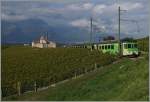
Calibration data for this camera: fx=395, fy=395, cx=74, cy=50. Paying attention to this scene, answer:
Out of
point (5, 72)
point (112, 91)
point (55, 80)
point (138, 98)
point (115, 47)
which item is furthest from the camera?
point (115, 47)

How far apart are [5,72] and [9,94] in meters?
11.3

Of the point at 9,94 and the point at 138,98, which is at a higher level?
the point at 138,98

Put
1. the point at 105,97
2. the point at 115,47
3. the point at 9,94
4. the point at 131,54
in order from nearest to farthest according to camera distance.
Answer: the point at 105,97
the point at 9,94
the point at 131,54
the point at 115,47

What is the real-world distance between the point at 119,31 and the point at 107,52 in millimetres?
4329

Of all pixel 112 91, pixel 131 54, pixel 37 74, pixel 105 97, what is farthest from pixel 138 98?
pixel 131 54

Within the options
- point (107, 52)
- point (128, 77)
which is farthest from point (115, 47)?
point (128, 77)

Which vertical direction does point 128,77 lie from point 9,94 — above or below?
above

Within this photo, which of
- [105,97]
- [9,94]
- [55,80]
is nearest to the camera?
[105,97]

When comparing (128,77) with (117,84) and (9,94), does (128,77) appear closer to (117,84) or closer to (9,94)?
(117,84)

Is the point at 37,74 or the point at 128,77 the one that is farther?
the point at 37,74

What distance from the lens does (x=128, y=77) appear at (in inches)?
658

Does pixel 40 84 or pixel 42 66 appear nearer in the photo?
pixel 40 84

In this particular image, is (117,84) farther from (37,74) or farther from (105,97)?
(37,74)

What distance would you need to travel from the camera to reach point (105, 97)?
13.7 metres
